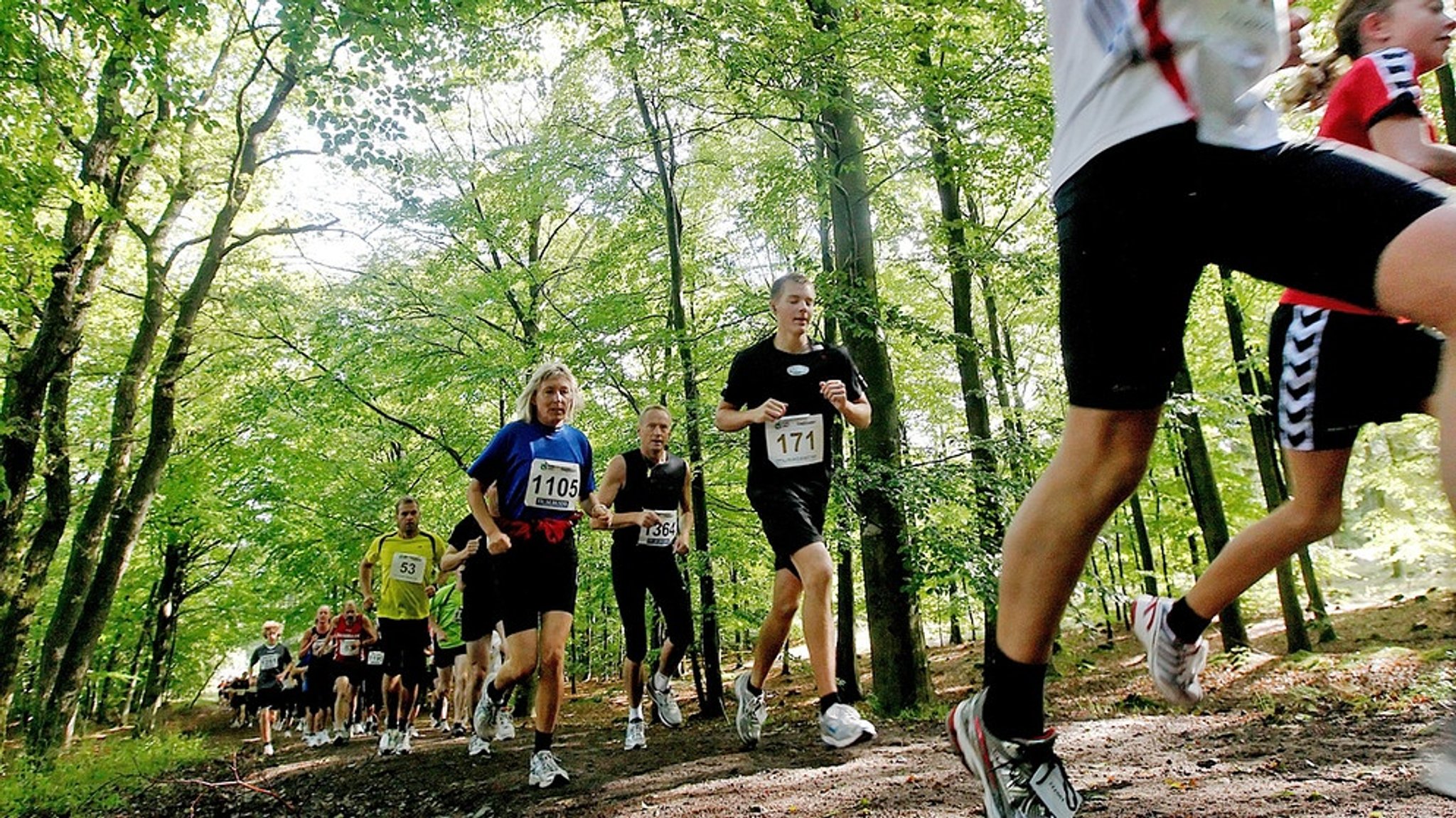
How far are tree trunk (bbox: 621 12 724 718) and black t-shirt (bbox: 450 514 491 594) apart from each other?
243cm

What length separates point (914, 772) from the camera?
147 inches

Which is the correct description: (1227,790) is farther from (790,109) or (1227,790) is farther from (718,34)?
(790,109)

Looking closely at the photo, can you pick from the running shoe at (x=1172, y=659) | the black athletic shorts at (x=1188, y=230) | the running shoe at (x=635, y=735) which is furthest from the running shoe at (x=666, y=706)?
the black athletic shorts at (x=1188, y=230)

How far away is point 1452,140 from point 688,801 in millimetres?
9162

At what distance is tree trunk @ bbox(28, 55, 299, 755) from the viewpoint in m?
11.3

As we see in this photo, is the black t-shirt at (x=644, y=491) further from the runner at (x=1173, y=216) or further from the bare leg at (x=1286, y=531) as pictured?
the runner at (x=1173, y=216)

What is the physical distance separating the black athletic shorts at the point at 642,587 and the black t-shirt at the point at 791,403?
2.06 metres

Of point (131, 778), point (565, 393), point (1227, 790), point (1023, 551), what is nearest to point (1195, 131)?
point (1023, 551)

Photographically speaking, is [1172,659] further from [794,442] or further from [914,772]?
[794,442]

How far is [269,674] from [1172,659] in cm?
1633

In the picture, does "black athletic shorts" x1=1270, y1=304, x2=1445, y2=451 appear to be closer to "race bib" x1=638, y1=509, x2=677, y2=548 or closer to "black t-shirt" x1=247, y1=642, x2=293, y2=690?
"race bib" x1=638, y1=509, x2=677, y2=548

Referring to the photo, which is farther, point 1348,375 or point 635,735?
point 635,735

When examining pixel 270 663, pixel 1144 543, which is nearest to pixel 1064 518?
pixel 270 663

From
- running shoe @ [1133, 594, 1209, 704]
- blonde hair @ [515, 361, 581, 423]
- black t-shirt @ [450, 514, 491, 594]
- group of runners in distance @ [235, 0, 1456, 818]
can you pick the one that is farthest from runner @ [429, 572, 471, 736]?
group of runners in distance @ [235, 0, 1456, 818]
